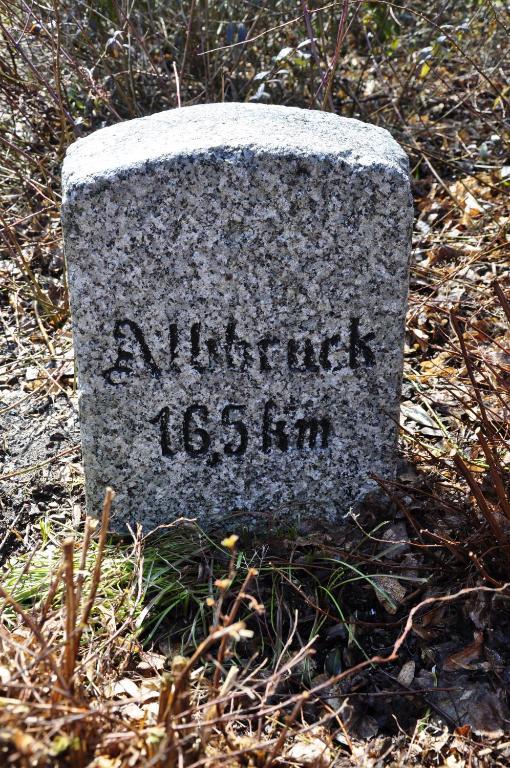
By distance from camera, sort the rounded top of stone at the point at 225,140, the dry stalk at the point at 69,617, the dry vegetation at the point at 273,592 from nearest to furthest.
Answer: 1. the dry stalk at the point at 69,617
2. the dry vegetation at the point at 273,592
3. the rounded top of stone at the point at 225,140

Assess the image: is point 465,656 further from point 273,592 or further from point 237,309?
point 237,309

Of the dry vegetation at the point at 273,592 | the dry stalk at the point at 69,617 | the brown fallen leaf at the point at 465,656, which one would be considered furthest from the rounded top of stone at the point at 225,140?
the brown fallen leaf at the point at 465,656

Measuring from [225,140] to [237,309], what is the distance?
45 cm

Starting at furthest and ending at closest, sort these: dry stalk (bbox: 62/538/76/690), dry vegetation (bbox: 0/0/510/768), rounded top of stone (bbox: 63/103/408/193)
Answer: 1. rounded top of stone (bbox: 63/103/408/193)
2. dry vegetation (bbox: 0/0/510/768)
3. dry stalk (bbox: 62/538/76/690)

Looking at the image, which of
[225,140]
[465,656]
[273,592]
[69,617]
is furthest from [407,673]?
[225,140]

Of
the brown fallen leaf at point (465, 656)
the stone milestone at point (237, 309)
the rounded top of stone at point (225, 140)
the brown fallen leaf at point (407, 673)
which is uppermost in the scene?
the rounded top of stone at point (225, 140)

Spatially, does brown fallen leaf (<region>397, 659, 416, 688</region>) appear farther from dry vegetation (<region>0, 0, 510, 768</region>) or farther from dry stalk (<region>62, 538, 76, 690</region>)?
dry stalk (<region>62, 538, 76, 690</region>)

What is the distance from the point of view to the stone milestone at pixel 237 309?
2.22m

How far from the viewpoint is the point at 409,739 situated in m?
2.11

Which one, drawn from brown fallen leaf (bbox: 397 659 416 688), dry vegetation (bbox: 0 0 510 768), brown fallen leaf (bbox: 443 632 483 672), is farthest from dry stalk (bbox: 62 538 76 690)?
brown fallen leaf (bbox: 443 632 483 672)

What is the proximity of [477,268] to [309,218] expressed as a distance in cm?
179

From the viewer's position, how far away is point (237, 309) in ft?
7.75

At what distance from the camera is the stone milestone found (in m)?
2.22

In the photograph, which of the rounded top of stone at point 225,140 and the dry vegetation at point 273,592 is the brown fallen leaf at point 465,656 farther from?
the rounded top of stone at point 225,140
